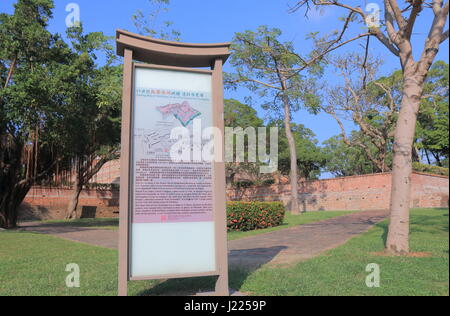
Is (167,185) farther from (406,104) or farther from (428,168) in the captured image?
(428,168)

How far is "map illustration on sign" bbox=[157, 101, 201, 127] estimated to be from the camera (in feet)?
15.1

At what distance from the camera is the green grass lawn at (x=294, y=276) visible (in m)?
4.46

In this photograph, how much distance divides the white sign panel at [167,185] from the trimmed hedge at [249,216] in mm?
8586

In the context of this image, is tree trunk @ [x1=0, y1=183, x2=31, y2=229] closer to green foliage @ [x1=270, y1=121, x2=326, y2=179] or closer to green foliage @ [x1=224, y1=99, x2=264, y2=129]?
green foliage @ [x1=224, y1=99, x2=264, y2=129]

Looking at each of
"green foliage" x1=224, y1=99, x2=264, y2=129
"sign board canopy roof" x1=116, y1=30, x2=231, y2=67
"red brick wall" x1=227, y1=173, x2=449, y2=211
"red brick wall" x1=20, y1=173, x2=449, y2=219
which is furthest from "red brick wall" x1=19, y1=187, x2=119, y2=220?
"sign board canopy roof" x1=116, y1=30, x2=231, y2=67

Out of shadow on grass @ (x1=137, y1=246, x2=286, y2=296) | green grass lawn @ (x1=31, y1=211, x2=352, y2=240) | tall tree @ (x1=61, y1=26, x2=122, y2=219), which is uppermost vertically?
tall tree @ (x1=61, y1=26, x2=122, y2=219)

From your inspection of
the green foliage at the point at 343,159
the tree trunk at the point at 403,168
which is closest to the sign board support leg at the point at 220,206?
the tree trunk at the point at 403,168

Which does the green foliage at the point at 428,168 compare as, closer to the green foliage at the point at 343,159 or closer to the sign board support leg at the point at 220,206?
the green foliage at the point at 343,159

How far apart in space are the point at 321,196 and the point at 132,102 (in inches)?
953

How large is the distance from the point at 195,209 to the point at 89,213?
27161 millimetres

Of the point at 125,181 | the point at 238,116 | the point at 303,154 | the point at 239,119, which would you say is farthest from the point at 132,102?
the point at 303,154

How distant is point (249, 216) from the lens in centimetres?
1334

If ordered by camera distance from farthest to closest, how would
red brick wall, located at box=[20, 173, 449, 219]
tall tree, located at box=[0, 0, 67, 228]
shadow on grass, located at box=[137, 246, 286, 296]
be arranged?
red brick wall, located at box=[20, 173, 449, 219], tall tree, located at box=[0, 0, 67, 228], shadow on grass, located at box=[137, 246, 286, 296]

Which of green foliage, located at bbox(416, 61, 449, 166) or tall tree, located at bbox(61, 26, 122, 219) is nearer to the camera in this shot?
tall tree, located at bbox(61, 26, 122, 219)
